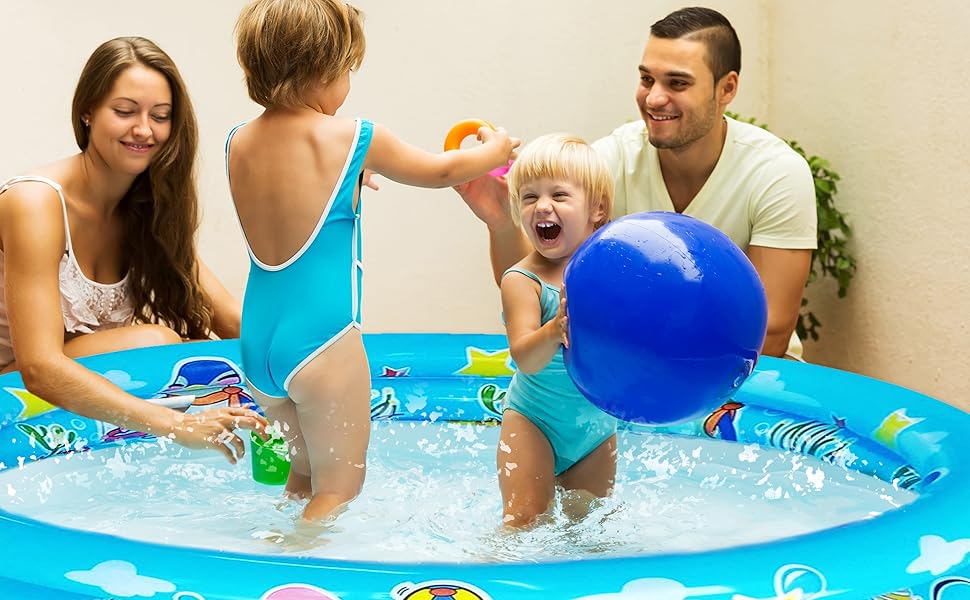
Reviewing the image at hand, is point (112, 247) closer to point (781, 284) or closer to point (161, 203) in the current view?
point (161, 203)

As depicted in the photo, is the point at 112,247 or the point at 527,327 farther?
the point at 112,247

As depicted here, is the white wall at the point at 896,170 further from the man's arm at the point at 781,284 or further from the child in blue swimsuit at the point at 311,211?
the child in blue swimsuit at the point at 311,211

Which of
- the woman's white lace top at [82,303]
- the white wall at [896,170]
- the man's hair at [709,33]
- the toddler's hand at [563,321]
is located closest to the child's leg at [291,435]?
the toddler's hand at [563,321]

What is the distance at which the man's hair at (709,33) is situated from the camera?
3.22 m

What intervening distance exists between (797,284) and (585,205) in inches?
47.5

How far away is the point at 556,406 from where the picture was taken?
2215 millimetres

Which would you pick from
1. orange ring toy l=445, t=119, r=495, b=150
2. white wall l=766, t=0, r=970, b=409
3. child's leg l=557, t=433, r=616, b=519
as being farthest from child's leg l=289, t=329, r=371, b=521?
white wall l=766, t=0, r=970, b=409

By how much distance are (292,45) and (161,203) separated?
35.4 inches

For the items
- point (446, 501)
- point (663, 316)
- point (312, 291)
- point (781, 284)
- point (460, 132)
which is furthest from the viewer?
point (781, 284)

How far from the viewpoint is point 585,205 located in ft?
7.08

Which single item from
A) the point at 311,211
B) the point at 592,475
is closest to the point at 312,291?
the point at 311,211

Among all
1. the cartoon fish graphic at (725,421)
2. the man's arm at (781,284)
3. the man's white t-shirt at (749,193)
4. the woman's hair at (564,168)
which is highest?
the woman's hair at (564,168)

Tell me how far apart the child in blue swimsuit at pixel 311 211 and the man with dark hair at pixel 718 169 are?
111cm

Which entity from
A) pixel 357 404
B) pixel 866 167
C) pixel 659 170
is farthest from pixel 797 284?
pixel 357 404
